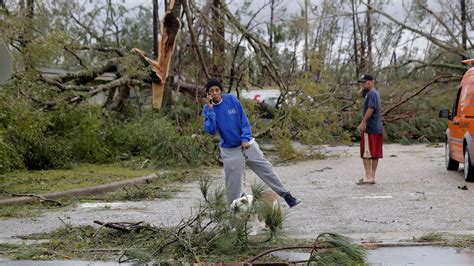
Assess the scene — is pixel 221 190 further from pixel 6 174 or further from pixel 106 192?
pixel 6 174

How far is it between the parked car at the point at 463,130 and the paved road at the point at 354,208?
0.32m

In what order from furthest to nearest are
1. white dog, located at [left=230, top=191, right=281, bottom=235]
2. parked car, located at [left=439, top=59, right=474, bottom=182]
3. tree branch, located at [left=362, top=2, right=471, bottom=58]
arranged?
1. tree branch, located at [left=362, top=2, right=471, bottom=58]
2. parked car, located at [left=439, top=59, right=474, bottom=182]
3. white dog, located at [left=230, top=191, right=281, bottom=235]

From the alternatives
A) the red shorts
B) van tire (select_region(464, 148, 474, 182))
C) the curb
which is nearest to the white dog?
the curb

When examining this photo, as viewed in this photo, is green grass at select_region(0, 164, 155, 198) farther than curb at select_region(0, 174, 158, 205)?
Yes

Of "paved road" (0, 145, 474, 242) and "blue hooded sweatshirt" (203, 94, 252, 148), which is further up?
"blue hooded sweatshirt" (203, 94, 252, 148)

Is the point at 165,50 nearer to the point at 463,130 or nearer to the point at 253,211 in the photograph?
the point at 463,130

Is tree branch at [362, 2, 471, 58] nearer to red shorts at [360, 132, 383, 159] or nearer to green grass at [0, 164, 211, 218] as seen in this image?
green grass at [0, 164, 211, 218]

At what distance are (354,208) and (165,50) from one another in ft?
42.5

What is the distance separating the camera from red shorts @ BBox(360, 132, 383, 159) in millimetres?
13852

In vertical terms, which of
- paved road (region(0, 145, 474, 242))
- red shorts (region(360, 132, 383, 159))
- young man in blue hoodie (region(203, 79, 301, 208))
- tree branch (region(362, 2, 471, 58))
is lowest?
paved road (region(0, 145, 474, 242))

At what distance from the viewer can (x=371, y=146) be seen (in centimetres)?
1388

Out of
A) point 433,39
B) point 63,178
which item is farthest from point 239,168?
point 433,39

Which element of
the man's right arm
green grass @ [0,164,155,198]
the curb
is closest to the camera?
the man's right arm

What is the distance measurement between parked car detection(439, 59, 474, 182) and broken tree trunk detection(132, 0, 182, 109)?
905 centimetres
